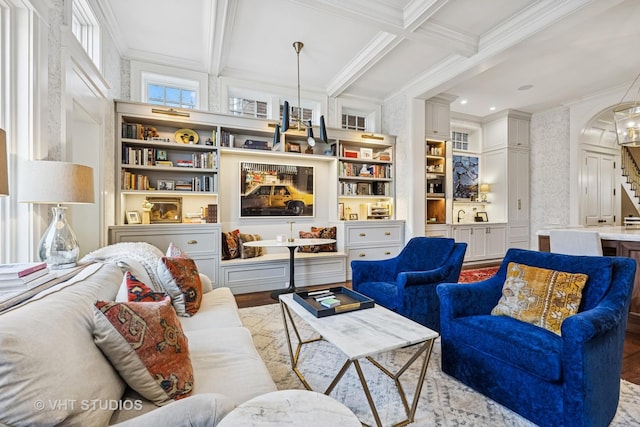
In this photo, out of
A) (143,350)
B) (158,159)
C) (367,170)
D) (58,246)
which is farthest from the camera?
(367,170)

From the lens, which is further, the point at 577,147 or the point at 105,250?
the point at 577,147

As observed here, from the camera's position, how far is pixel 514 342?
1.55 m

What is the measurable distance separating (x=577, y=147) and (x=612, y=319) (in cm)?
559

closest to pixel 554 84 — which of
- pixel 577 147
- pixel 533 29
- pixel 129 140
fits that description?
pixel 577 147

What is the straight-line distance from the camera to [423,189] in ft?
15.9

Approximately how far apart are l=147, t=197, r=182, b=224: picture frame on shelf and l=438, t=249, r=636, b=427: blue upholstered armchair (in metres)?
3.53

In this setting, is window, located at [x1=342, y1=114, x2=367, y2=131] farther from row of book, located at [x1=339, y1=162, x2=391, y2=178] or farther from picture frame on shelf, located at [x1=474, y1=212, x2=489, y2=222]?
picture frame on shelf, located at [x1=474, y1=212, x2=489, y2=222]

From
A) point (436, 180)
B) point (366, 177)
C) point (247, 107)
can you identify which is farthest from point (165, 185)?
point (436, 180)

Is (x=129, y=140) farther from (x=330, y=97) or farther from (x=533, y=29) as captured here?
(x=533, y=29)

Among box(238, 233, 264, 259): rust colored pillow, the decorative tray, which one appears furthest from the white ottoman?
box(238, 233, 264, 259): rust colored pillow

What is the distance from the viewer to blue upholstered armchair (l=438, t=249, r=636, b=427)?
4.44ft

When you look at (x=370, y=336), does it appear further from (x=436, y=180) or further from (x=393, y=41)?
(x=436, y=180)

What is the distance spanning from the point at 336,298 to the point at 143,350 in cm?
123

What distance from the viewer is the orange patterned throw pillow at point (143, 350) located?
0.98m
